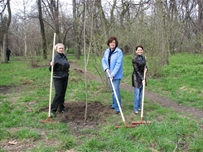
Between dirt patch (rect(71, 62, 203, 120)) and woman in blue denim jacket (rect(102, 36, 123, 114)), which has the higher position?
woman in blue denim jacket (rect(102, 36, 123, 114))

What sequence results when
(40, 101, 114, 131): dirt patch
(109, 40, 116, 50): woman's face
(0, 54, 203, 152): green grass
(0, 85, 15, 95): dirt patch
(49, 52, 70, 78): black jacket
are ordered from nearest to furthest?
(0, 54, 203, 152): green grass → (40, 101, 114, 131): dirt patch → (49, 52, 70, 78): black jacket → (109, 40, 116, 50): woman's face → (0, 85, 15, 95): dirt patch

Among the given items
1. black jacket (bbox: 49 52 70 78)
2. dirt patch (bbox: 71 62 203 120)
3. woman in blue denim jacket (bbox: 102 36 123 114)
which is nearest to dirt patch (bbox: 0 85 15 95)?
black jacket (bbox: 49 52 70 78)

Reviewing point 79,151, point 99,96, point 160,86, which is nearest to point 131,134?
point 79,151

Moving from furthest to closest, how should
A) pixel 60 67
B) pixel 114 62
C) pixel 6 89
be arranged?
1. pixel 6 89
2. pixel 114 62
3. pixel 60 67

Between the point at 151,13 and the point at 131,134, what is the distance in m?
8.61

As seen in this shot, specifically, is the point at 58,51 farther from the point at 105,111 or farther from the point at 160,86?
the point at 160,86

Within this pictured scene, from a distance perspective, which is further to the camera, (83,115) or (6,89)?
(6,89)

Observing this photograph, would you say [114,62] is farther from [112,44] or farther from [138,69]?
[138,69]

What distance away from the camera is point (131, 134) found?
4465 mm

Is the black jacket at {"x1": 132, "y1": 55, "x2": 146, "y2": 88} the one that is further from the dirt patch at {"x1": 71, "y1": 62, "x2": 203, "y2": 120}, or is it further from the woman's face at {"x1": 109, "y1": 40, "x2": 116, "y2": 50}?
the dirt patch at {"x1": 71, "y1": 62, "x2": 203, "y2": 120}

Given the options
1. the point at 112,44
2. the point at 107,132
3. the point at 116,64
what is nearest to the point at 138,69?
the point at 116,64

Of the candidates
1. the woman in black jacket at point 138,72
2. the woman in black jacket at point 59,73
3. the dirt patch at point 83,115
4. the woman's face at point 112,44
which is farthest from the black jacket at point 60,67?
the woman in black jacket at point 138,72

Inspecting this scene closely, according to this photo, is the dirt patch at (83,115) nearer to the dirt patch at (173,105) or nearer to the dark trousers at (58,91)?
the dark trousers at (58,91)

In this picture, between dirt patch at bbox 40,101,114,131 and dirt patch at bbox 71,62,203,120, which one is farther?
dirt patch at bbox 71,62,203,120
